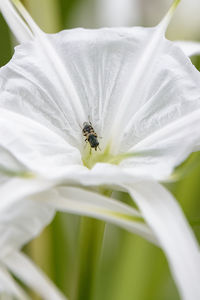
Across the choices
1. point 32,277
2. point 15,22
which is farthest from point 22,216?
point 15,22

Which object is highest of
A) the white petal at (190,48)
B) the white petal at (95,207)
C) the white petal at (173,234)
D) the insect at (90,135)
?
the white petal at (95,207)

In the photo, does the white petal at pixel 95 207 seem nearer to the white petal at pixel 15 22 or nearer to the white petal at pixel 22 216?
the white petal at pixel 22 216

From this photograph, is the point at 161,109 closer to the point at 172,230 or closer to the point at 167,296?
the point at 172,230

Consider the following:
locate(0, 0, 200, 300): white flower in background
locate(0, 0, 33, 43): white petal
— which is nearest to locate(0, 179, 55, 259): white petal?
locate(0, 0, 200, 300): white flower in background

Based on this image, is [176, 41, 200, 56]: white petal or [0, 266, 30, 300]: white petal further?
[176, 41, 200, 56]: white petal

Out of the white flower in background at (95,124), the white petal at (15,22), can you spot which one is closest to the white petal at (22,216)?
the white flower in background at (95,124)

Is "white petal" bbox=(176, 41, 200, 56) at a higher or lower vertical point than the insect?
lower

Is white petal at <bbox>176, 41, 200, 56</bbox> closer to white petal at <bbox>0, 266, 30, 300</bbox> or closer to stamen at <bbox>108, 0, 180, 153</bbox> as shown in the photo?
stamen at <bbox>108, 0, 180, 153</bbox>

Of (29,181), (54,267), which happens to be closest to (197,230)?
(54,267)
